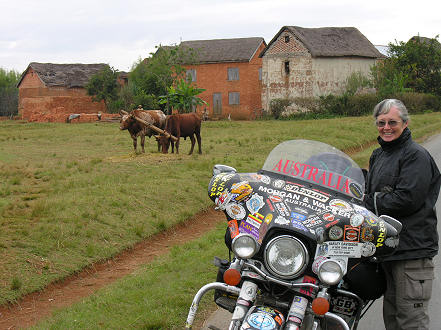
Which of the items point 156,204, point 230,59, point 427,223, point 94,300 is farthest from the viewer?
point 230,59

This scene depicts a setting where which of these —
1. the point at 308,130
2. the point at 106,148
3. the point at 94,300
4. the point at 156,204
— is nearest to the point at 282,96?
the point at 308,130

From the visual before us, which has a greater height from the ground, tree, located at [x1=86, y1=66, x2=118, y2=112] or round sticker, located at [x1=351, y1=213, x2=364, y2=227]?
tree, located at [x1=86, y1=66, x2=118, y2=112]

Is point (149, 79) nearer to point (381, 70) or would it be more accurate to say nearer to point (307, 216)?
point (381, 70)

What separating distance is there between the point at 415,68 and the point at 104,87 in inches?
1217

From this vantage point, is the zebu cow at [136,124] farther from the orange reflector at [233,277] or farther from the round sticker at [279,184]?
the orange reflector at [233,277]

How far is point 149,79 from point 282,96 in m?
12.6

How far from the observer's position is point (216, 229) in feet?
35.5

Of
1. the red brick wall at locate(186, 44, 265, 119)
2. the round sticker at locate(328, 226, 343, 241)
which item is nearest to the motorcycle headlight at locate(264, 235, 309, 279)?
the round sticker at locate(328, 226, 343, 241)

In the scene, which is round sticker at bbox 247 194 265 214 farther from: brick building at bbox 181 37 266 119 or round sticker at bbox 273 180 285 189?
brick building at bbox 181 37 266 119

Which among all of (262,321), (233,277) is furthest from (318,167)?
(262,321)

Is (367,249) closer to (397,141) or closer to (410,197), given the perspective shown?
(410,197)

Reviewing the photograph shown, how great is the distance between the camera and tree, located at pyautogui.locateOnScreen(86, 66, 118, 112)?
62062 mm

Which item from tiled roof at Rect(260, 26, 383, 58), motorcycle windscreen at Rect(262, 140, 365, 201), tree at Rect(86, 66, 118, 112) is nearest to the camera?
motorcycle windscreen at Rect(262, 140, 365, 201)

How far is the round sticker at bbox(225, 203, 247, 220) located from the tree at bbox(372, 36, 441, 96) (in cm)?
5188
